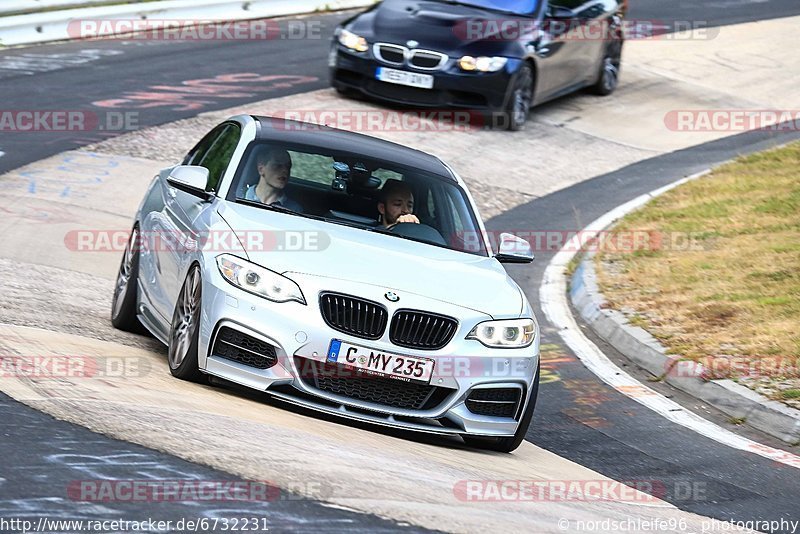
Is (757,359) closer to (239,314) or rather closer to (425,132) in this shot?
(239,314)

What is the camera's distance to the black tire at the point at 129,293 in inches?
340

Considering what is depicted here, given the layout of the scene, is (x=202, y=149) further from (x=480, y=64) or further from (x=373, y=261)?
(x=480, y=64)

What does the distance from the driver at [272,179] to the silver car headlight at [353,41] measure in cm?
908

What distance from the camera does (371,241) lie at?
7.61 metres

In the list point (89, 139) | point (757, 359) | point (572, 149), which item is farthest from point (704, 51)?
point (757, 359)

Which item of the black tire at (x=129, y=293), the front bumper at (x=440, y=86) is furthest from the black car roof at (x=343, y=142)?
the front bumper at (x=440, y=86)

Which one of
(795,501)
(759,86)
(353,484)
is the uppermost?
(353,484)

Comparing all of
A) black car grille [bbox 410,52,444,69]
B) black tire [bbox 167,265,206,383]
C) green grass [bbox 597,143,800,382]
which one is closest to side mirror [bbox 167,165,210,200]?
black tire [bbox 167,265,206,383]

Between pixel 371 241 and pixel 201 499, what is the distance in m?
2.70

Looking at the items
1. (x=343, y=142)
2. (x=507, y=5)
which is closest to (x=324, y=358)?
(x=343, y=142)

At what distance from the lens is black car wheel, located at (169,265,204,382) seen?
7.07 metres

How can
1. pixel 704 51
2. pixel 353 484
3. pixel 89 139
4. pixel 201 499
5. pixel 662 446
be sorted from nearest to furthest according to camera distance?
pixel 201 499 < pixel 353 484 < pixel 662 446 < pixel 89 139 < pixel 704 51

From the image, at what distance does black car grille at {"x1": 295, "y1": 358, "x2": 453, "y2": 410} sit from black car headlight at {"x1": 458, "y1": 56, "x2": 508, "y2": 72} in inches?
402

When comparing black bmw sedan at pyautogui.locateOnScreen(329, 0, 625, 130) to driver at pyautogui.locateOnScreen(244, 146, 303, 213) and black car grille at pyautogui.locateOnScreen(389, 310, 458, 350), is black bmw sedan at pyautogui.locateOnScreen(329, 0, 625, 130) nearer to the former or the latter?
driver at pyautogui.locateOnScreen(244, 146, 303, 213)
